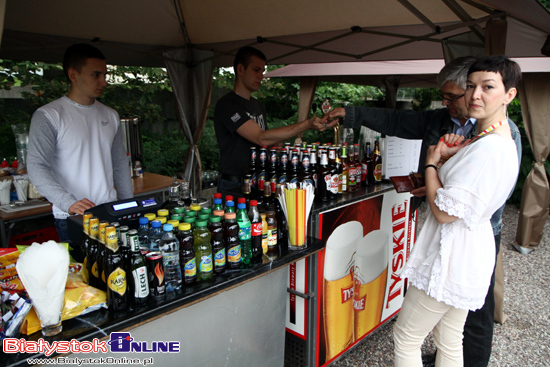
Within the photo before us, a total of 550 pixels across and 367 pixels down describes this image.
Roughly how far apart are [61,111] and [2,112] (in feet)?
17.0

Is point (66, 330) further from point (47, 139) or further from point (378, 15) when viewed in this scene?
point (378, 15)

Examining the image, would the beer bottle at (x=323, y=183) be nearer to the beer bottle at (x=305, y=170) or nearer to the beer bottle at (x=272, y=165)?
the beer bottle at (x=305, y=170)

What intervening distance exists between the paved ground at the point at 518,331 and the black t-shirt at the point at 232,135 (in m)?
1.71

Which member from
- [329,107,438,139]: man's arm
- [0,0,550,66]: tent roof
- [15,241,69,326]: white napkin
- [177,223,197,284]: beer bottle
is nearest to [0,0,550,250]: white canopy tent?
[0,0,550,66]: tent roof

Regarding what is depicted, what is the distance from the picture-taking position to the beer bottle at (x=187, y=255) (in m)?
1.51

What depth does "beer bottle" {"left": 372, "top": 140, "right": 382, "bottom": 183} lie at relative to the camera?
2.98 m

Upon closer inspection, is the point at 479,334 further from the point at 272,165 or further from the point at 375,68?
the point at 375,68

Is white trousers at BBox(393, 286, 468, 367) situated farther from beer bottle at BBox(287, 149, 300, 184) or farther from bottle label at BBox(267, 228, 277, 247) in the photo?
beer bottle at BBox(287, 149, 300, 184)

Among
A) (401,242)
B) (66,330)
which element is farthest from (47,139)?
(401,242)

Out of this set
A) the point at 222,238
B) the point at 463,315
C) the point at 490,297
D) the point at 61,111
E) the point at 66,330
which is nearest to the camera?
the point at 66,330

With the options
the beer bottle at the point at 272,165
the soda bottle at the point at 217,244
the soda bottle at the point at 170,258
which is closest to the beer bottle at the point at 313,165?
the beer bottle at the point at 272,165

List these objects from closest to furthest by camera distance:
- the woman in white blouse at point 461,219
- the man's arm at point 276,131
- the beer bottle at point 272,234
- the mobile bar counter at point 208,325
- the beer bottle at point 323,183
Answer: the mobile bar counter at point 208,325, the woman in white blouse at point 461,219, the beer bottle at point 272,234, the beer bottle at point 323,183, the man's arm at point 276,131

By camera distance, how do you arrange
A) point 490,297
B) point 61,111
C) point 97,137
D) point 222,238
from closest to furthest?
1. point 222,238
2. point 490,297
3. point 61,111
4. point 97,137

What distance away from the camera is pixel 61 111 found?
2330 mm
